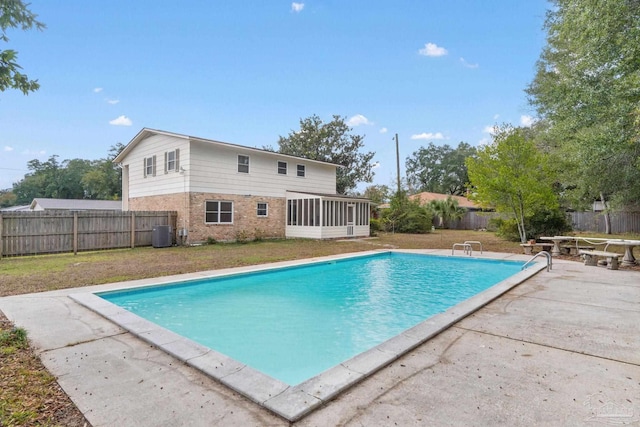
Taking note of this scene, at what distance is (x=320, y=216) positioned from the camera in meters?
19.0

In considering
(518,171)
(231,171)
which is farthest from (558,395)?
(231,171)

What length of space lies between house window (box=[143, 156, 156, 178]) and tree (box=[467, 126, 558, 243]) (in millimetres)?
16475

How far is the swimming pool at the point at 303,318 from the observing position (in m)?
3.14

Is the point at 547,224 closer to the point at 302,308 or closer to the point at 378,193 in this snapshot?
the point at 302,308

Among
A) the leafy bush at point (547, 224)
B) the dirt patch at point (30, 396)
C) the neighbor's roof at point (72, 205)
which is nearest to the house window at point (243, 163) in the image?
the dirt patch at point (30, 396)

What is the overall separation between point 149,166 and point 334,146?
797 inches

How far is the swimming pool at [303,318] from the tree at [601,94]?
459cm

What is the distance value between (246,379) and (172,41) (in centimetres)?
1764

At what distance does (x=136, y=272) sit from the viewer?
8.89 m

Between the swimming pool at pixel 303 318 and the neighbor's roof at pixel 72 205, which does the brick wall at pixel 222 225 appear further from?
the neighbor's roof at pixel 72 205

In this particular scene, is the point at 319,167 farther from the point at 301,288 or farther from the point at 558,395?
the point at 558,395

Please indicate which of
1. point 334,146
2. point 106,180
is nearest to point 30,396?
point 334,146

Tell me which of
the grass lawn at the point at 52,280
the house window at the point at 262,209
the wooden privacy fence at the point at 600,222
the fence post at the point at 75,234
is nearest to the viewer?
the grass lawn at the point at 52,280

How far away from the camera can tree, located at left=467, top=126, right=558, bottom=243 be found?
50.0 feet
